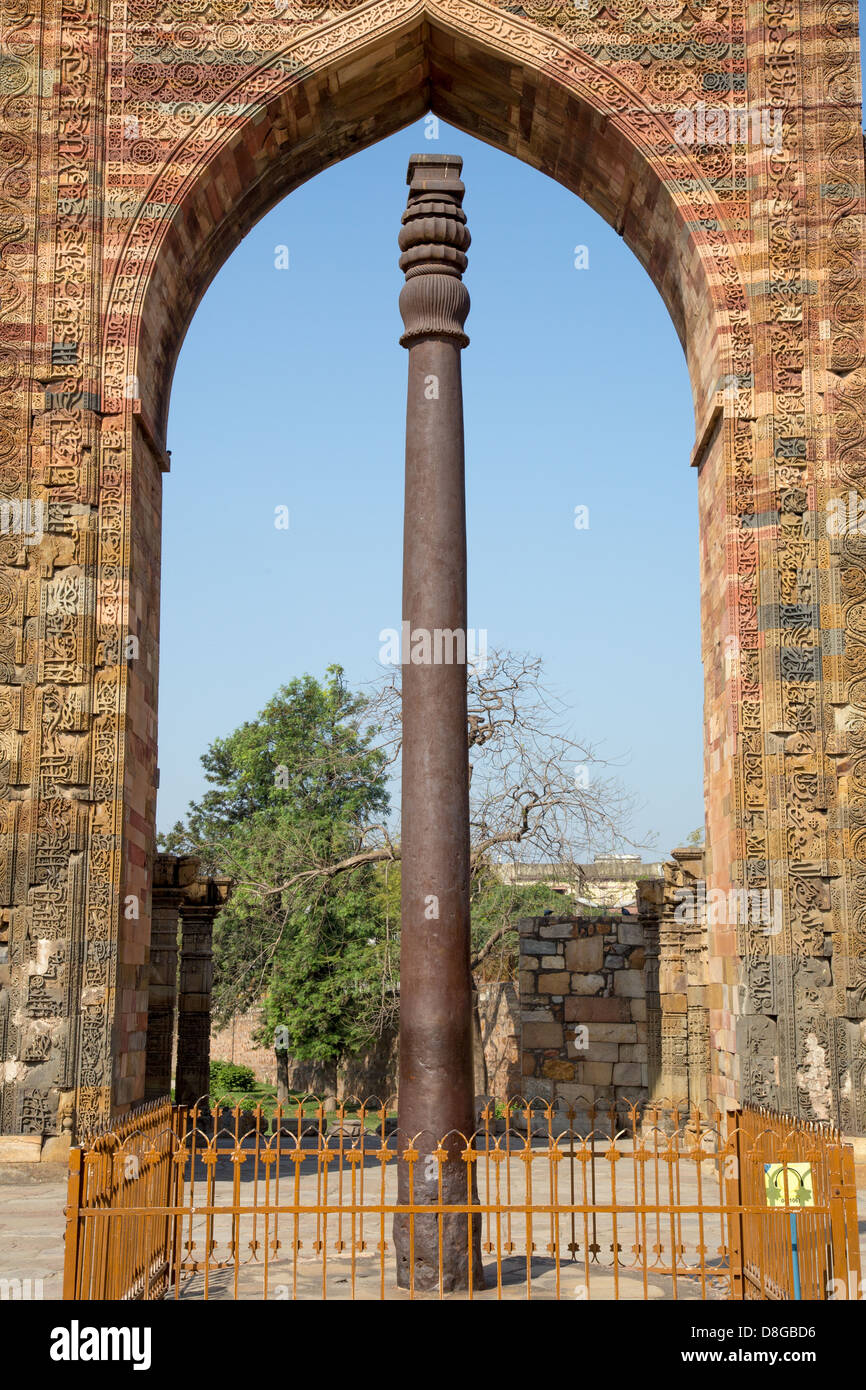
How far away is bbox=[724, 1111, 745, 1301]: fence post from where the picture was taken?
5.41 m

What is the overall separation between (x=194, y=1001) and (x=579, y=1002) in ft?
12.5

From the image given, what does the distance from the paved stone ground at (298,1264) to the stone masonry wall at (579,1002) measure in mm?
5695

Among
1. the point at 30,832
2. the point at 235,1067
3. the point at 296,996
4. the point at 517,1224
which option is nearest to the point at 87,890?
the point at 30,832

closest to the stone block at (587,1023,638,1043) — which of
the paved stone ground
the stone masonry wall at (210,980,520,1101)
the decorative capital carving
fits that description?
the stone masonry wall at (210,980,520,1101)

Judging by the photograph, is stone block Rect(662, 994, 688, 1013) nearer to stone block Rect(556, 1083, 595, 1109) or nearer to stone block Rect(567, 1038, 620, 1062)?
stone block Rect(567, 1038, 620, 1062)

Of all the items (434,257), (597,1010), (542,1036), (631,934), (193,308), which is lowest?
(542,1036)

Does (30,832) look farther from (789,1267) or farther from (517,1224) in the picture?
(789,1267)

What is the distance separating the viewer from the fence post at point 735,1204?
541 centimetres

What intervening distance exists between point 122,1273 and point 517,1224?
346 centimetres

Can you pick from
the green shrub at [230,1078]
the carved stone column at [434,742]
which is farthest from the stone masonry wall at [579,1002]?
the green shrub at [230,1078]

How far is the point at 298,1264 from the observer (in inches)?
222

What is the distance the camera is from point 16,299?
8945 mm

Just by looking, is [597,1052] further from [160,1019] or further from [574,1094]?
[160,1019]

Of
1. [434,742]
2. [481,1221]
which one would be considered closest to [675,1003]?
[481,1221]
